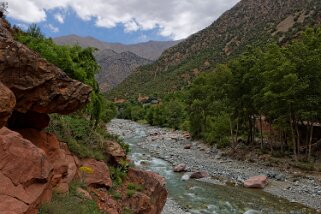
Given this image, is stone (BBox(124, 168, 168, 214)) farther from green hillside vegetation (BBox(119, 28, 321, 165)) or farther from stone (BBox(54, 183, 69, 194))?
green hillside vegetation (BBox(119, 28, 321, 165))

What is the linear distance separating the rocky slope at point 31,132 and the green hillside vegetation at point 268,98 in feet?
76.3

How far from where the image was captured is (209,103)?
50.7m

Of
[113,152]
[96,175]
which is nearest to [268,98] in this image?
[113,152]

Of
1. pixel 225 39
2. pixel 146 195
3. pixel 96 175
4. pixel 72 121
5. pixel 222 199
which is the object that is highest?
pixel 225 39

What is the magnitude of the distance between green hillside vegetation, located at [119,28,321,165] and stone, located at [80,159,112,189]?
2107cm

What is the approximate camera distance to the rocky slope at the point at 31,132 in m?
7.93

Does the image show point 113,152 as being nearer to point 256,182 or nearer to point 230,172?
point 256,182

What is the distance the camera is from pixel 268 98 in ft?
109

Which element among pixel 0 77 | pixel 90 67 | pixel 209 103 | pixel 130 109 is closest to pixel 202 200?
pixel 90 67

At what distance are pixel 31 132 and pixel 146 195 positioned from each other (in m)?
5.20

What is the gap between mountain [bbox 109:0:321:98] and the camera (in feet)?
336

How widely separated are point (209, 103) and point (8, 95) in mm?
43993

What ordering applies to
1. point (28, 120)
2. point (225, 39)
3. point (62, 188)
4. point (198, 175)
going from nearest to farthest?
point (62, 188), point (28, 120), point (198, 175), point (225, 39)

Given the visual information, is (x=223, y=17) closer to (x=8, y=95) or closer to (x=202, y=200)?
(x=202, y=200)
